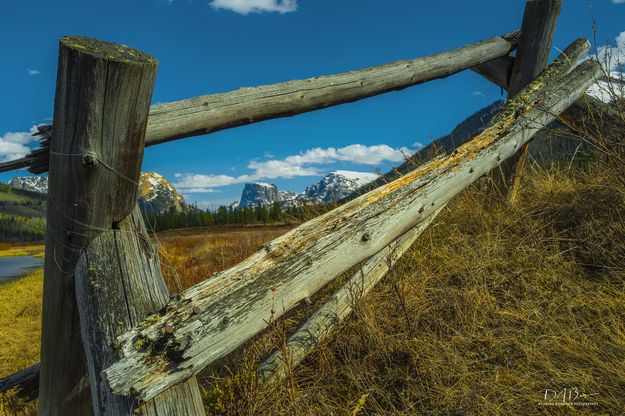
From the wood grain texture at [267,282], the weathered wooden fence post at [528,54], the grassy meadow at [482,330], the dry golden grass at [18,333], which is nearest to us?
the wood grain texture at [267,282]

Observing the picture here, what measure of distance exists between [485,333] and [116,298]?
2.14m

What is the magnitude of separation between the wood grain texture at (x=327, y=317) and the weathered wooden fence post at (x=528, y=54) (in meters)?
1.92

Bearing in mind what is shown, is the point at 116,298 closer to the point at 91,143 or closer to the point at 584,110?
the point at 91,143

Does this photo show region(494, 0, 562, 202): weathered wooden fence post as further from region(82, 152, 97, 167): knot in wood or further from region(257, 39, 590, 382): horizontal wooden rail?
region(82, 152, 97, 167): knot in wood

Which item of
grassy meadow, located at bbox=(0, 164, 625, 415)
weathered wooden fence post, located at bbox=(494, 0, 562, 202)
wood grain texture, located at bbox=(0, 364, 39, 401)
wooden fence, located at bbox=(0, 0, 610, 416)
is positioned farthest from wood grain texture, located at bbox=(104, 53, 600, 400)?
weathered wooden fence post, located at bbox=(494, 0, 562, 202)

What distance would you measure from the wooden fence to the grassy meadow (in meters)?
0.34

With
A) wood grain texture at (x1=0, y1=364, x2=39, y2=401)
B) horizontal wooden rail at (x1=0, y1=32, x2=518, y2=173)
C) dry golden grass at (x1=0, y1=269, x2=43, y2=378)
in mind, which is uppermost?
horizontal wooden rail at (x1=0, y1=32, x2=518, y2=173)

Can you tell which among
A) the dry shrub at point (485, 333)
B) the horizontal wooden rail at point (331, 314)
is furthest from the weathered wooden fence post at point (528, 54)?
the horizontal wooden rail at point (331, 314)

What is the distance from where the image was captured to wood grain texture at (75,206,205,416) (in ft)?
5.30

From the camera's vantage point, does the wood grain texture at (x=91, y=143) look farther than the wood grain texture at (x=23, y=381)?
No

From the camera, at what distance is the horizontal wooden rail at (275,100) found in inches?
77.0

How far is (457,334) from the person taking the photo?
8.89 feet

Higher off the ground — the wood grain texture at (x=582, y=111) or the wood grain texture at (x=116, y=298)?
the wood grain texture at (x=582, y=111)

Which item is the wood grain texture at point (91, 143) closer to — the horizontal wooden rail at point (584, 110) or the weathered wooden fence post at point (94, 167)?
the weathered wooden fence post at point (94, 167)
